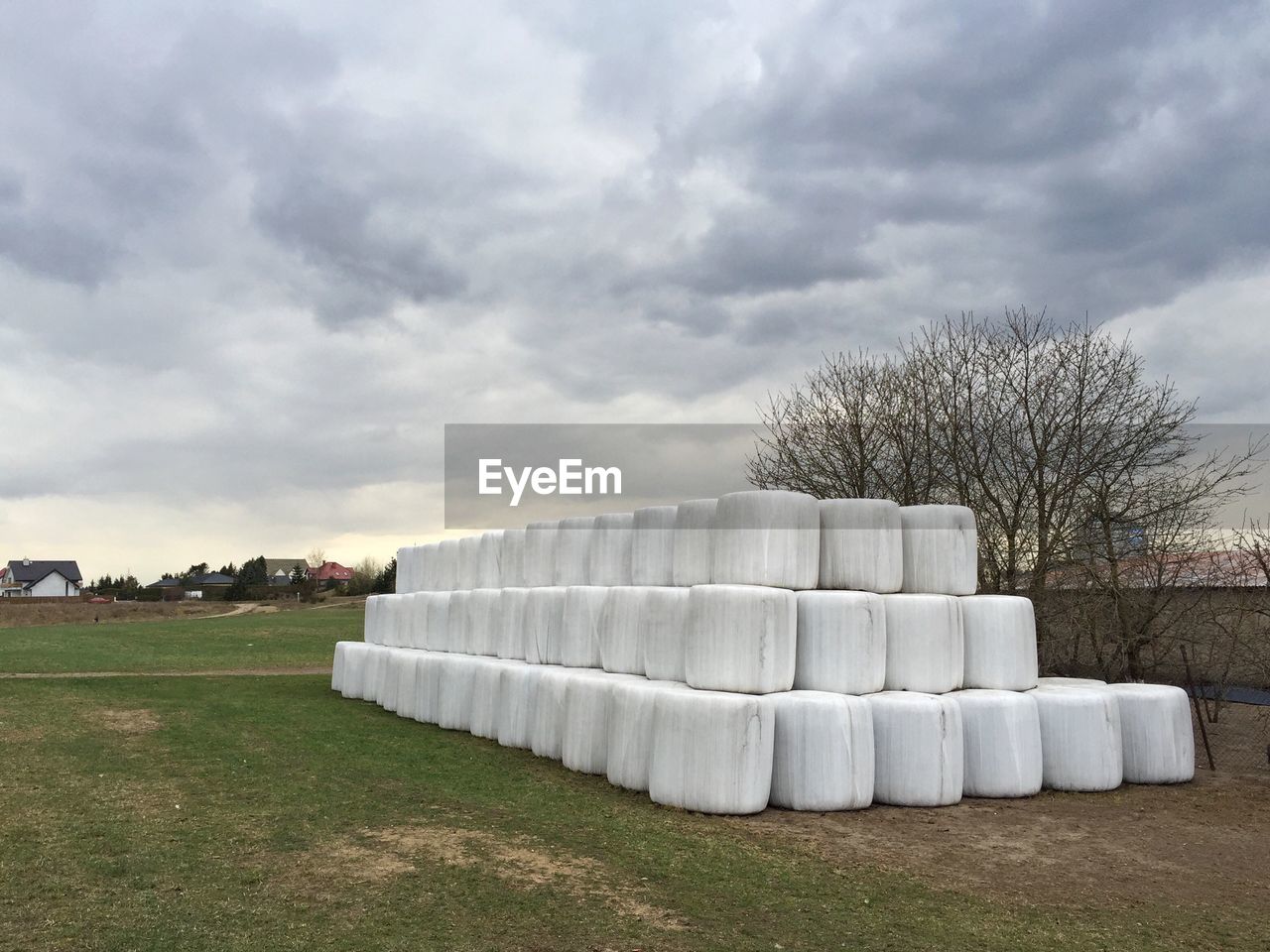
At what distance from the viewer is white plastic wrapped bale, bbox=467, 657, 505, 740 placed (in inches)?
579

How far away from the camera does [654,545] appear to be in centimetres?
1243

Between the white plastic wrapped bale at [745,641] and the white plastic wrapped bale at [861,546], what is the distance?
1.02 meters

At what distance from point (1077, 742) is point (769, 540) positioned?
4.17 metres

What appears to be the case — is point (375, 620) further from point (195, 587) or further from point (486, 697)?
point (195, 587)

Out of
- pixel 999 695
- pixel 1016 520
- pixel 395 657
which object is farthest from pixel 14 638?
pixel 999 695

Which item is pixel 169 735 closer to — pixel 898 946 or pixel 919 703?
pixel 919 703

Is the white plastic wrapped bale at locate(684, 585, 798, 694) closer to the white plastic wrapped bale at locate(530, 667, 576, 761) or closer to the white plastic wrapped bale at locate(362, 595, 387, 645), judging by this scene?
the white plastic wrapped bale at locate(530, 667, 576, 761)

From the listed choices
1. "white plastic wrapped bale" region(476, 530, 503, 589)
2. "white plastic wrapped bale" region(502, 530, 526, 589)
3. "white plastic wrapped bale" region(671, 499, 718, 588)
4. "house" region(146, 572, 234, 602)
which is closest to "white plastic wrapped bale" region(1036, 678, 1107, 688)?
"white plastic wrapped bale" region(671, 499, 718, 588)

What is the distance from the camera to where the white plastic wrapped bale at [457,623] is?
17.0m

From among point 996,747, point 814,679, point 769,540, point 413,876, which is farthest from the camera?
point 996,747

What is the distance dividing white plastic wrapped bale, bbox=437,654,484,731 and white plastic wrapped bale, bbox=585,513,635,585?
280 centimetres

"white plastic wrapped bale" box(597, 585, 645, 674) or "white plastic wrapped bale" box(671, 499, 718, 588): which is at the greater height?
"white plastic wrapped bale" box(671, 499, 718, 588)

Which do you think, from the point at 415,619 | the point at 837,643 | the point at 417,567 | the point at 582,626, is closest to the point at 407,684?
the point at 415,619

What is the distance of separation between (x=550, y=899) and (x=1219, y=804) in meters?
8.05
